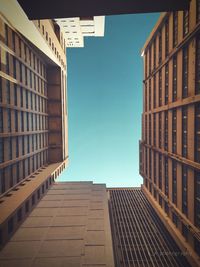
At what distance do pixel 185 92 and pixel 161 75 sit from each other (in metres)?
9.32

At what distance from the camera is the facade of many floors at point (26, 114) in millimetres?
22547

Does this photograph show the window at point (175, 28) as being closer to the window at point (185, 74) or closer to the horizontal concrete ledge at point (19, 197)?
the window at point (185, 74)

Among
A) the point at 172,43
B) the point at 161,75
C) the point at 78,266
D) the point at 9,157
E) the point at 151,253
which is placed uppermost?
the point at 172,43

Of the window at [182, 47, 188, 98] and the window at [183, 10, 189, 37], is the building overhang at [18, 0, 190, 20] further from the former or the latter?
the window at [182, 47, 188, 98]

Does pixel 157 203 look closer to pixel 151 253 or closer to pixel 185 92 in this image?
pixel 151 253

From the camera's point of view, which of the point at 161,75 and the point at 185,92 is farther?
the point at 161,75

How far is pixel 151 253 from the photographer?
26859mm

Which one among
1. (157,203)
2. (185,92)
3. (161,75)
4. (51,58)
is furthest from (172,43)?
(157,203)

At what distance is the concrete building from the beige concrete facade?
27.7 ft

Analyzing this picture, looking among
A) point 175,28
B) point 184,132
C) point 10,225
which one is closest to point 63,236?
point 10,225

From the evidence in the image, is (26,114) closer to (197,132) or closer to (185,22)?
(197,132)

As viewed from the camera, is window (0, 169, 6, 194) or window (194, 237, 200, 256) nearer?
window (194, 237, 200, 256)

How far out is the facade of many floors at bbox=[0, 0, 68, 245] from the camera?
22547mm

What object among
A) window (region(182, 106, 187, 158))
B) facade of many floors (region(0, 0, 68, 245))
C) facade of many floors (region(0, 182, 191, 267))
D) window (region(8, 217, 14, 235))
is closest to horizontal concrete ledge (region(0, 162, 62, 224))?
facade of many floors (region(0, 0, 68, 245))
